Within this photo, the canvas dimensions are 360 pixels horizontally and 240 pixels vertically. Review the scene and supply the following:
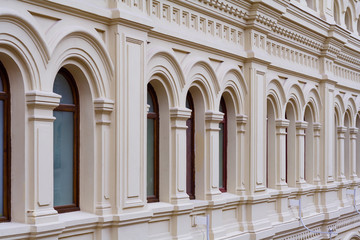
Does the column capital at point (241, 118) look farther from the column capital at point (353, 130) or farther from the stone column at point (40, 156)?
the column capital at point (353, 130)

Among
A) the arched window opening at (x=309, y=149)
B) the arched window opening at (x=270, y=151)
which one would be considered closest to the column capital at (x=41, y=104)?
the arched window opening at (x=270, y=151)

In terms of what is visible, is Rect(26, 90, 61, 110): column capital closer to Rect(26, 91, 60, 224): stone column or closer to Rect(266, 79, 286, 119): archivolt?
Rect(26, 91, 60, 224): stone column

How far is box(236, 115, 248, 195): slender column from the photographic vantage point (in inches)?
590

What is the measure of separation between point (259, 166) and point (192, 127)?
2.41m

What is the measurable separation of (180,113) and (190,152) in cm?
130

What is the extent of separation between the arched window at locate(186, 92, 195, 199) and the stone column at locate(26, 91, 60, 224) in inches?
175

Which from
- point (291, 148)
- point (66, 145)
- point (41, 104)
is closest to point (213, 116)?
point (66, 145)

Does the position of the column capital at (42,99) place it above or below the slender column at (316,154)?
above

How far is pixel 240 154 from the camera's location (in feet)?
49.4

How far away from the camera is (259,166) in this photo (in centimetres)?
1554

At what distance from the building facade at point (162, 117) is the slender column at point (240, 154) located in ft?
0.07

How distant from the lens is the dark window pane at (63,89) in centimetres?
1023

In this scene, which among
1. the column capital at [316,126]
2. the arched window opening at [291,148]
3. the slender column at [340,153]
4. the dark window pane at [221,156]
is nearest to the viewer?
the dark window pane at [221,156]

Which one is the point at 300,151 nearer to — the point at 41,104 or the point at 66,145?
the point at 66,145
